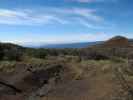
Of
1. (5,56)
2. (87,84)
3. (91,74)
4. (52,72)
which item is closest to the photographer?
(87,84)

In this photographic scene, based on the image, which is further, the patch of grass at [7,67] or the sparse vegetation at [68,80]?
the patch of grass at [7,67]

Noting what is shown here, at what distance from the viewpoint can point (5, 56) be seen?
1867 centimetres

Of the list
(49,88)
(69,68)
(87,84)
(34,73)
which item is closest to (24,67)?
(34,73)

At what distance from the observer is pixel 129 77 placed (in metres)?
10.7

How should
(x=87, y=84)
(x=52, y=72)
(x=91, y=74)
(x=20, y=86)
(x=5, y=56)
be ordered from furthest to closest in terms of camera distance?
(x=5, y=56) → (x=52, y=72) → (x=91, y=74) → (x=20, y=86) → (x=87, y=84)

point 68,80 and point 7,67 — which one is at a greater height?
point 7,67

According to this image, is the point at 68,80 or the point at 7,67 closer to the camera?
the point at 68,80

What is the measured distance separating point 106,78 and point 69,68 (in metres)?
3.20

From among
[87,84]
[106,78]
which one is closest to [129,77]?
[106,78]

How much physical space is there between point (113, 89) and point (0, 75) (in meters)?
6.44

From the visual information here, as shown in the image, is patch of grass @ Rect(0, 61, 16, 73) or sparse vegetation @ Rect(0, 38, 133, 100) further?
patch of grass @ Rect(0, 61, 16, 73)

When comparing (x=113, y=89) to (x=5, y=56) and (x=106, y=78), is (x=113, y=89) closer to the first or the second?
(x=106, y=78)

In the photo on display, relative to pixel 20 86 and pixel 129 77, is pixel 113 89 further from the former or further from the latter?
pixel 20 86

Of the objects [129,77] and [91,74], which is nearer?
[129,77]
